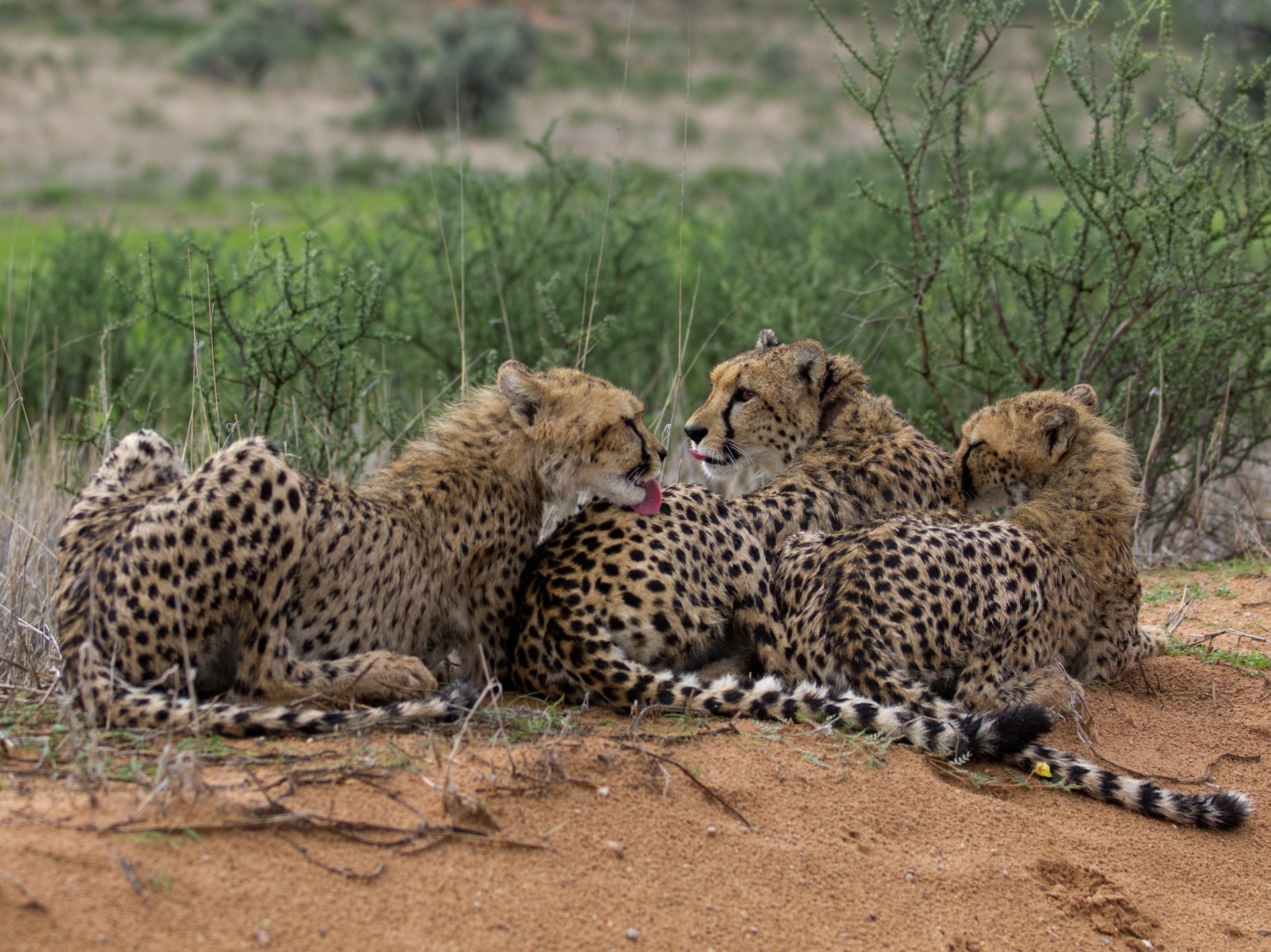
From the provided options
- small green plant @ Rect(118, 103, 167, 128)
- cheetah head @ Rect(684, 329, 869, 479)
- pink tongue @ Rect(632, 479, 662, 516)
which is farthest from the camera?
small green plant @ Rect(118, 103, 167, 128)

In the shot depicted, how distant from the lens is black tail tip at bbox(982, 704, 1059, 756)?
3539 mm

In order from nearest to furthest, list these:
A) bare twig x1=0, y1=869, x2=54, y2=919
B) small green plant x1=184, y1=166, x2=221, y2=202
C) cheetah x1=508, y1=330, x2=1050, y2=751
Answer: bare twig x1=0, y1=869, x2=54, y2=919 < cheetah x1=508, y1=330, x2=1050, y2=751 < small green plant x1=184, y1=166, x2=221, y2=202

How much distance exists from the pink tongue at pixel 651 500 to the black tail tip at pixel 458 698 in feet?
3.05

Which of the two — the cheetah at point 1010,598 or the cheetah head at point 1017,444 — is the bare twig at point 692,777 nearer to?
the cheetah at point 1010,598

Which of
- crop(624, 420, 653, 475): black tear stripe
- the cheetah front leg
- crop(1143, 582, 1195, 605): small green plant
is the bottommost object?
crop(1143, 582, 1195, 605): small green plant

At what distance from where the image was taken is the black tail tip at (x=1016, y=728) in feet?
11.6

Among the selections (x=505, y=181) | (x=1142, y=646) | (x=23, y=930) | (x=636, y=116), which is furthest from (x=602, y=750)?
(x=636, y=116)

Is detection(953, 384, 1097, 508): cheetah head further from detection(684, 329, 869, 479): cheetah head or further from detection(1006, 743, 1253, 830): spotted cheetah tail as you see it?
detection(1006, 743, 1253, 830): spotted cheetah tail

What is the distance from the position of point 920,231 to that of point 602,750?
3.72m

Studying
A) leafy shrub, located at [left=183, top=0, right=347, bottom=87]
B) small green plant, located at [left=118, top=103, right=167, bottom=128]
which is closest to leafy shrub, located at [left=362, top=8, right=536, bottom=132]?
leafy shrub, located at [left=183, top=0, right=347, bottom=87]

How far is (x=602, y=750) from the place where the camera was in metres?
3.27

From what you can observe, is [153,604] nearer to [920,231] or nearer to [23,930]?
[23,930]

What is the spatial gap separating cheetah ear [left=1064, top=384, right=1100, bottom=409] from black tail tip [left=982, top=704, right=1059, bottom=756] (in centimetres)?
167

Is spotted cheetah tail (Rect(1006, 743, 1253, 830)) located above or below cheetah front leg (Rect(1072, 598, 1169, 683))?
below
